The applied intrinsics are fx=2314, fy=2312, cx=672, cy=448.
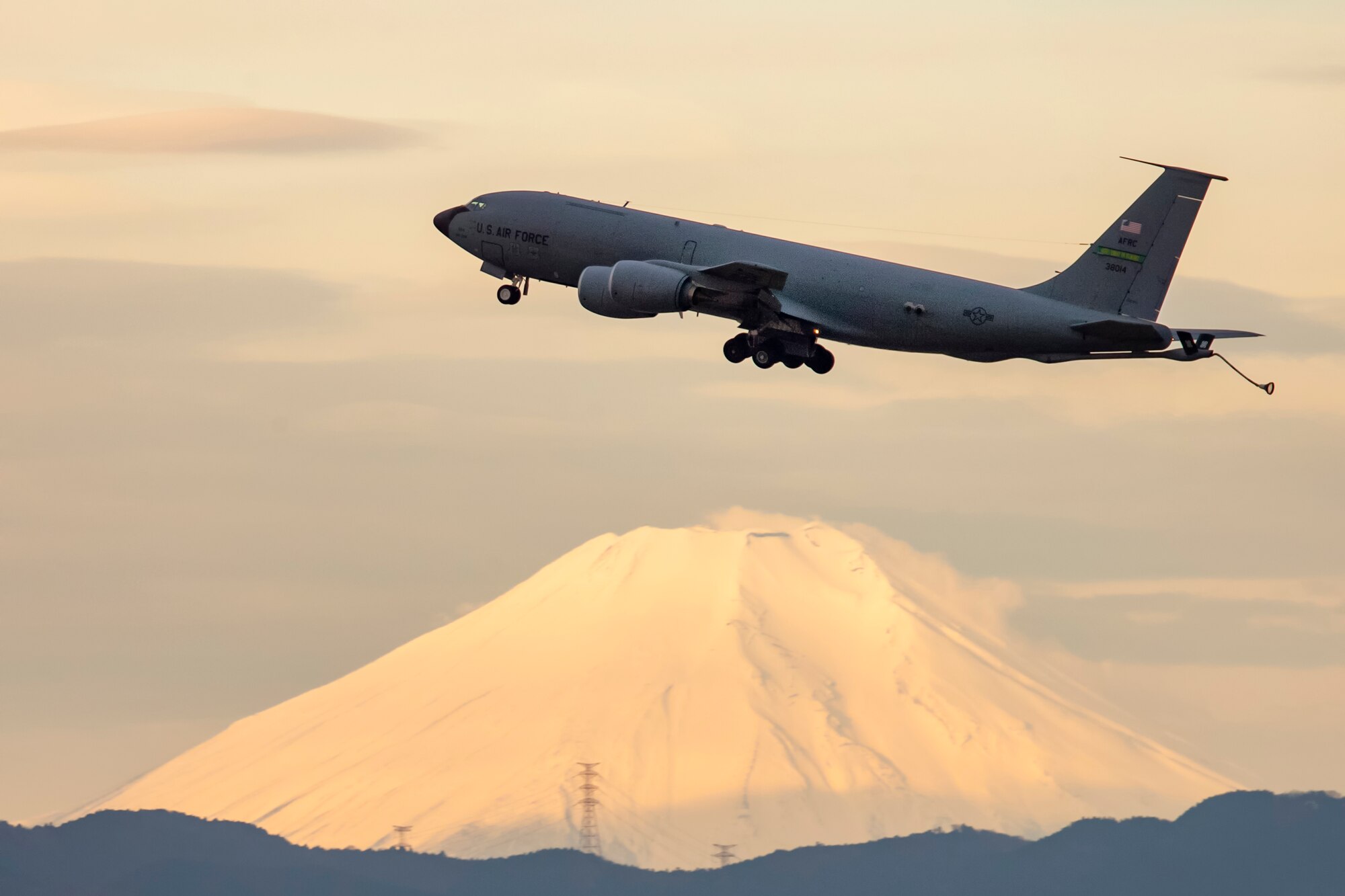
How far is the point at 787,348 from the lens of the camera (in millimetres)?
86625

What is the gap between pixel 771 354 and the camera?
86.9m

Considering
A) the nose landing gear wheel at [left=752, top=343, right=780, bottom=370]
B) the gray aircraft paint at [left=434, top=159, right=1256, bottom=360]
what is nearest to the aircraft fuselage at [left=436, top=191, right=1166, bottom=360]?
the gray aircraft paint at [left=434, top=159, right=1256, bottom=360]

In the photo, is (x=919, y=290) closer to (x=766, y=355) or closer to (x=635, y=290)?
(x=766, y=355)

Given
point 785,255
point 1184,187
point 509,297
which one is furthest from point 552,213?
point 1184,187

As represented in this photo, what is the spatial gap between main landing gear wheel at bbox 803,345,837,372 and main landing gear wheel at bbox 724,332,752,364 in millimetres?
2330

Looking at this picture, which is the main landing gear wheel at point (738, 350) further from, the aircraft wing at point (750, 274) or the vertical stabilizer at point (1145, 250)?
the vertical stabilizer at point (1145, 250)

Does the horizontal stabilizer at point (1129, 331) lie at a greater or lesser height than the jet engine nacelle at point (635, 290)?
greater

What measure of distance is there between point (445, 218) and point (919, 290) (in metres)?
21.3

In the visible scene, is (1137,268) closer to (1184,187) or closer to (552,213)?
(1184,187)

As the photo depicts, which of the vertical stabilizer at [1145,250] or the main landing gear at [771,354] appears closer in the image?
the vertical stabilizer at [1145,250]

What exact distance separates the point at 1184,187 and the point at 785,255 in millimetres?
14751

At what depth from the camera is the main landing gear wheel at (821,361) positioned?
8744 cm

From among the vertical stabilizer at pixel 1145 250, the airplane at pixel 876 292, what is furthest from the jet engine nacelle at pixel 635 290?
the vertical stabilizer at pixel 1145 250

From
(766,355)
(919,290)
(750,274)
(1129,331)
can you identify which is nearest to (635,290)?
(750,274)
